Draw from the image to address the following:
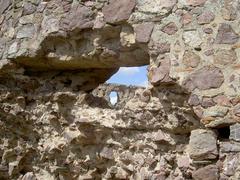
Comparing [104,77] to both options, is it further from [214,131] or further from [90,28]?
[214,131]

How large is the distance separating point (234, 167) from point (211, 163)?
0.19m

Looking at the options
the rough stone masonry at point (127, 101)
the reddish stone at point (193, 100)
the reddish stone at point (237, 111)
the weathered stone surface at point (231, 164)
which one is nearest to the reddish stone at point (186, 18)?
the rough stone masonry at point (127, 101)

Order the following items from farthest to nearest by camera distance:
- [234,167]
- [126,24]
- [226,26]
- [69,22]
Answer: [69,22]
[126,24]
[226,26]
[234,167]

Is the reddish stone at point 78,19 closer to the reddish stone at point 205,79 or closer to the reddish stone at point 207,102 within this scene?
the reddish stone at point 205,79

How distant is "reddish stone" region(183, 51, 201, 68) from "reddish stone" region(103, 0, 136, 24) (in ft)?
2.18

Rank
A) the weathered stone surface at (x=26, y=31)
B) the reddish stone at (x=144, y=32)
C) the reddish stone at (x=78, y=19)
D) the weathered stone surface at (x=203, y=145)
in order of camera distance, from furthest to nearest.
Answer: the weathered stone surface at (x=26, y=31), the reddish stone at (x=78, y=19), the reddish stone at (x=144, y=32), the weathered stone surface at (x=203, y=145)

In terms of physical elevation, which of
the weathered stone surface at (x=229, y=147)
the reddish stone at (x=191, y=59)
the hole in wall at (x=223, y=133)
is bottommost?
the weathered stone surface at (x=229, y=147)

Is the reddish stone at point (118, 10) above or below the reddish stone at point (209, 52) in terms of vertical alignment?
above

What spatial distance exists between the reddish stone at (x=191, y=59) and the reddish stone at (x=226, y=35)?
21 cm

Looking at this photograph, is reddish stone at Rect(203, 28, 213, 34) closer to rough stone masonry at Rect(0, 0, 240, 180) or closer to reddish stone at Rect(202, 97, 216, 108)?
rough stone masonry at Rect(0, 0, 240, 180)

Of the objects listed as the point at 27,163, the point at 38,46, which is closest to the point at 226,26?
the point at 38,46

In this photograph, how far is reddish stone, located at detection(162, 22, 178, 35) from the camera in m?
3.87

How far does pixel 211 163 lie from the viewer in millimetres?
3596

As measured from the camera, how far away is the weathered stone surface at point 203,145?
358cm
